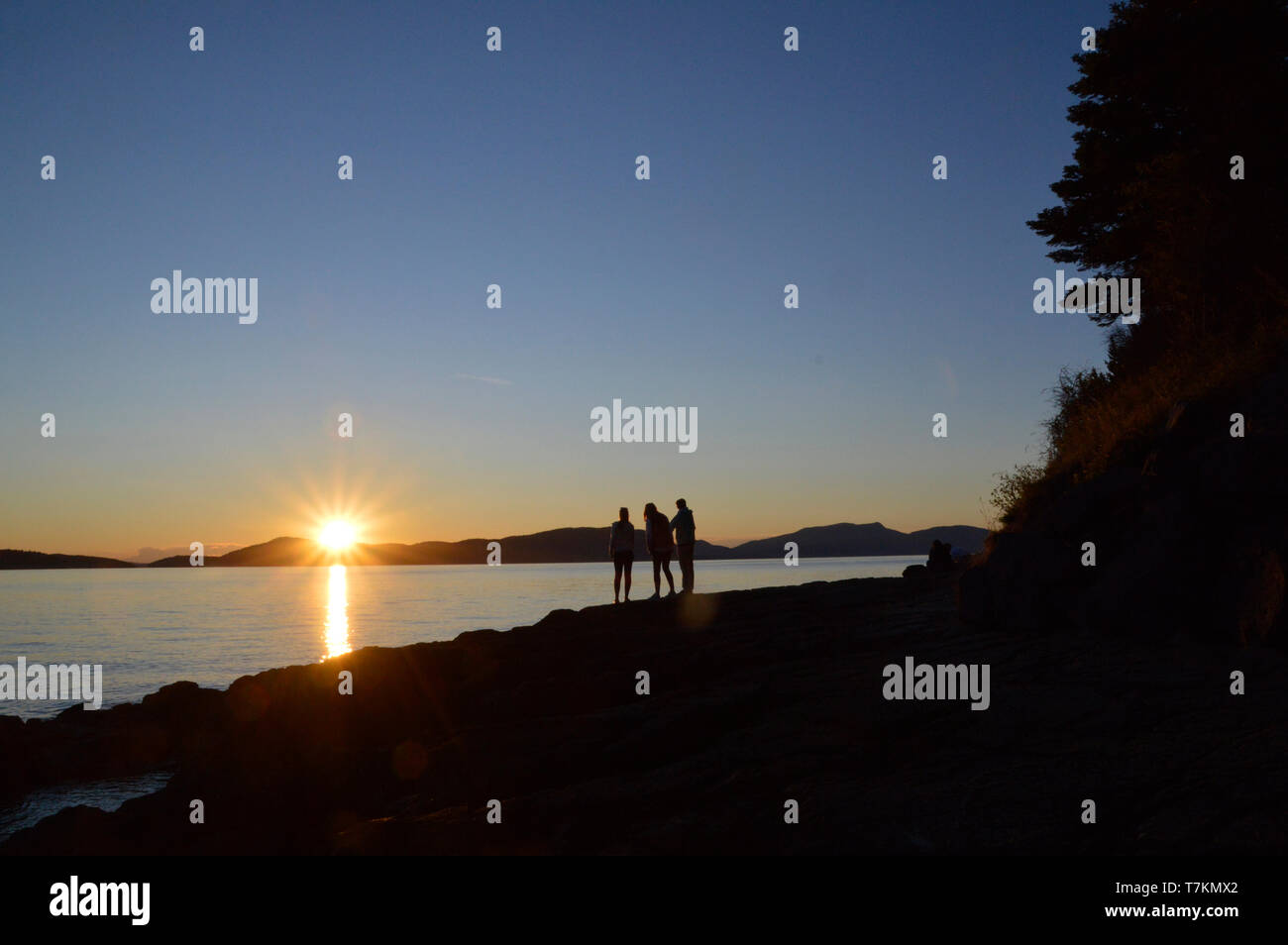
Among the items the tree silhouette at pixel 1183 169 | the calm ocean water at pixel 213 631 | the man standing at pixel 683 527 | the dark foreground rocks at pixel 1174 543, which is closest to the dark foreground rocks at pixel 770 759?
the dark foreground rocks at pixel 1174 543

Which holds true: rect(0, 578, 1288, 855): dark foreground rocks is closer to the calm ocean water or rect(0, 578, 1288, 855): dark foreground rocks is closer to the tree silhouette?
the tree silhouette

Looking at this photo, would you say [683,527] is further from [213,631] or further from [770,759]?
[213,631]

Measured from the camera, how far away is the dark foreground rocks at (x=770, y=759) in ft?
19.9

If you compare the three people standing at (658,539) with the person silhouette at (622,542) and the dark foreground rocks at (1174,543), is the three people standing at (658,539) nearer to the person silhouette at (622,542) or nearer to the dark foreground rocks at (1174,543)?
the person silhouette at (622,542)

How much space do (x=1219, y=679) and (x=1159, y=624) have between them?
75.8 inches

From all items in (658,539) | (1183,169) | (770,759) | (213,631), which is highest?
(1183,169)

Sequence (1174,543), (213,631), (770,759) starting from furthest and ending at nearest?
(213,631), (1174,543), (770,759)

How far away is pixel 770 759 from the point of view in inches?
303

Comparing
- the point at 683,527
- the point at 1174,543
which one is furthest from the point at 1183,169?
the point at 683,527

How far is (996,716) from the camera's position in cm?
812

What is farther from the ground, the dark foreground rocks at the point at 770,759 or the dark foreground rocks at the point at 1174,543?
the dark foreground rocks at the point at 1174,543

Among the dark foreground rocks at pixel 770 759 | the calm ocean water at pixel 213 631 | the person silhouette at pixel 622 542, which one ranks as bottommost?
the calm ocean water at pixel 213 631
